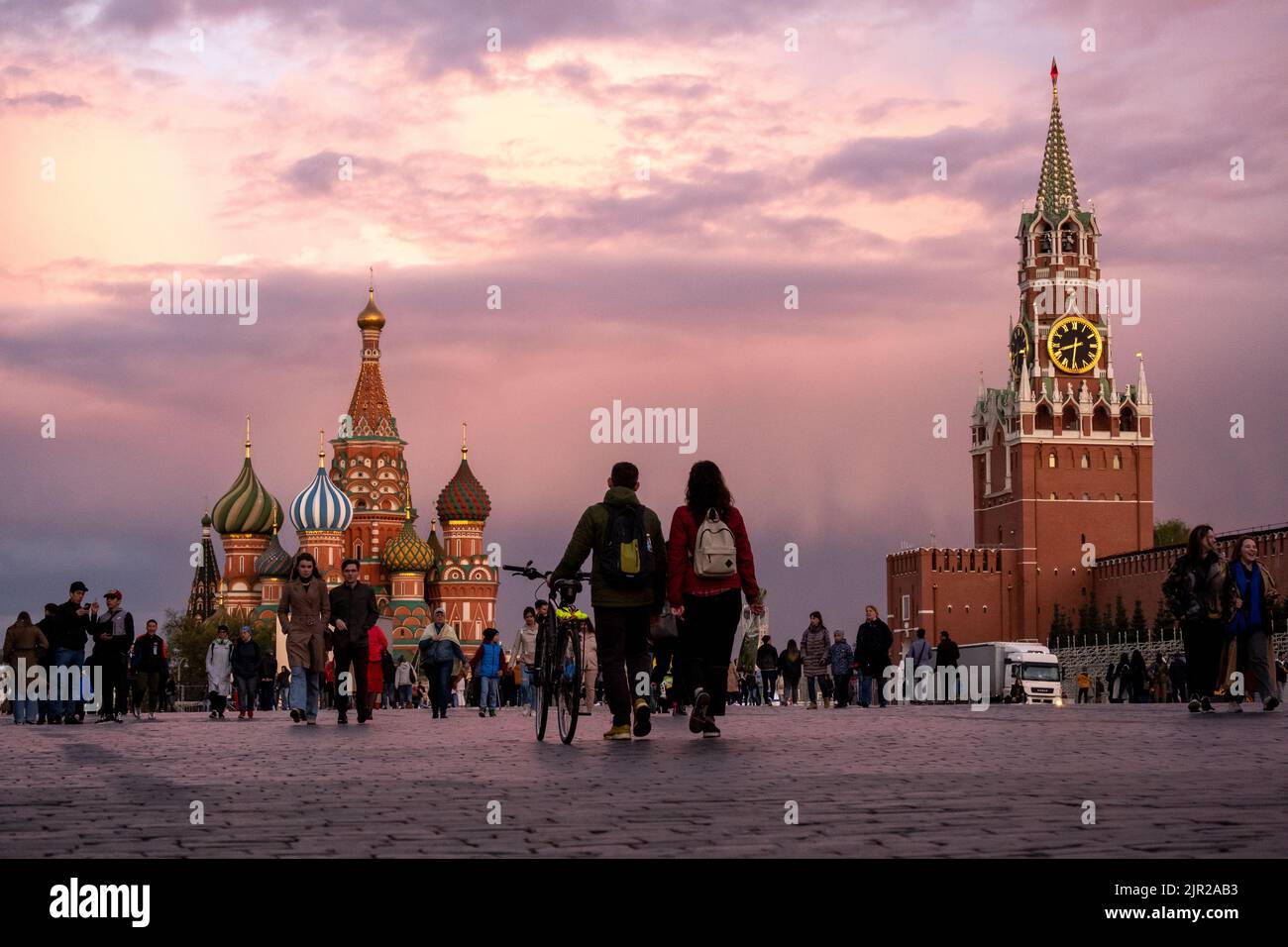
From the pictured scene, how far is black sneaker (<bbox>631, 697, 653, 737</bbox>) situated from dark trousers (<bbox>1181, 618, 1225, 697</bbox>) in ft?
18.7

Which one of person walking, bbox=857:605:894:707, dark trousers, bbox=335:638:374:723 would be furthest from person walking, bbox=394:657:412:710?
dark trousers, bbox=335:638:374:723

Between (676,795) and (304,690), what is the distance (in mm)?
11376

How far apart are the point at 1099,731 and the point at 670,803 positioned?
6.96 m

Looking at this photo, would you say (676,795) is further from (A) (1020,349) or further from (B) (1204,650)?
(A) (1020,349)

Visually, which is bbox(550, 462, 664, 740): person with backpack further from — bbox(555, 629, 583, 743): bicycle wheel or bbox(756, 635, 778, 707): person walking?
bbox(756, 635, 778, 707): person walking

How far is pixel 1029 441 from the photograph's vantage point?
424ft

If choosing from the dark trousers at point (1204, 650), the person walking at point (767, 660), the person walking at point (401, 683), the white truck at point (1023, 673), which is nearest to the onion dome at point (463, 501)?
the white truck at point (1023, 673)

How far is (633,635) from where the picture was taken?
41.9ft

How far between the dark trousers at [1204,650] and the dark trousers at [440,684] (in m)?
9.44

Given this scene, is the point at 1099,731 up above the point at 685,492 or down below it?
below
